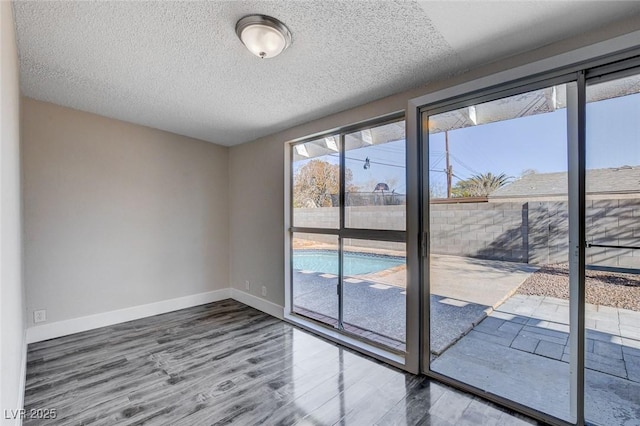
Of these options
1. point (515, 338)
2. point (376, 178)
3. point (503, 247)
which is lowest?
point (515, 338)

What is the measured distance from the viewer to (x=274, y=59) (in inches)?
82.0

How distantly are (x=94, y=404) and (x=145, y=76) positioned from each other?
2.45 metres

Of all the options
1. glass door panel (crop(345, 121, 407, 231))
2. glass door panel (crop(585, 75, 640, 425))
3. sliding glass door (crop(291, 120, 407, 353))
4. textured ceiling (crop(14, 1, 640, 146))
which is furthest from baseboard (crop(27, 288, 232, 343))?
glass door panel (crop(585, 75, 640, 425))

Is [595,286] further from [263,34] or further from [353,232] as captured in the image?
[263,34]

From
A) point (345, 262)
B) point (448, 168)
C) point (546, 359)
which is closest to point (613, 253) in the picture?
point (546, 359)

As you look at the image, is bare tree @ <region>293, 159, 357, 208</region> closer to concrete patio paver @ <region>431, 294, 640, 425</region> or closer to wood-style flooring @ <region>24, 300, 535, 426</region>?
wood-style flooring @ <region>24, 300, 535, 426</region>

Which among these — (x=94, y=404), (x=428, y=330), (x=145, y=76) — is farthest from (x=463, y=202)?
(x=94, y=404)

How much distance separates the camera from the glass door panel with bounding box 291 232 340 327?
3.29 m

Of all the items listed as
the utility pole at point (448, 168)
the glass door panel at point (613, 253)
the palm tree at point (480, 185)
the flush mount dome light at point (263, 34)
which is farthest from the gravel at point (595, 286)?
the flush mount dome light at point (263, 34)

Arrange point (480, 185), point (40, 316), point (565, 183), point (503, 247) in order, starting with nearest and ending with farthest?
point (565, 183) → point (503, 247) → point (480, 185) → point (40, 316)

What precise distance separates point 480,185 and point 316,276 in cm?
204

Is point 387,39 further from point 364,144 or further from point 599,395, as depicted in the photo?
point 599,395

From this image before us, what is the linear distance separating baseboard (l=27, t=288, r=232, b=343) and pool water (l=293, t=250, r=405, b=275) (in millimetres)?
1573

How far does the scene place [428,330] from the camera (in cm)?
241
